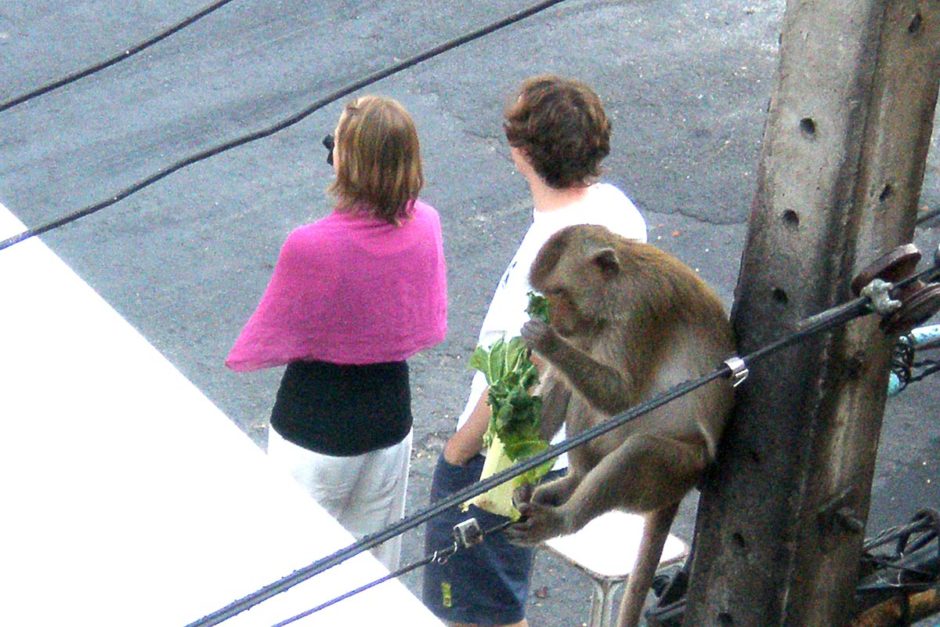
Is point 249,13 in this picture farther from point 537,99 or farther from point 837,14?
point 837,14

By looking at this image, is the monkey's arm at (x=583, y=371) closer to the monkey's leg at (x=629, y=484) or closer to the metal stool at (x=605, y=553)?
the monkey's leg at (x=629, y=484)

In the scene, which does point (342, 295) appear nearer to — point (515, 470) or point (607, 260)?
point (607, 260)

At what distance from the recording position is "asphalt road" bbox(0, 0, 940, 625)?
6793 mm

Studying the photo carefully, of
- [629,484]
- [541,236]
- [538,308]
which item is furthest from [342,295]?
[629,484]

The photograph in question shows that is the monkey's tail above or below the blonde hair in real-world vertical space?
below

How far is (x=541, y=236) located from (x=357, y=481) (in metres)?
1.11

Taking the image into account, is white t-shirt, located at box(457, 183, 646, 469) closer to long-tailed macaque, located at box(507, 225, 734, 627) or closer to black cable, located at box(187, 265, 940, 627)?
long-tailed macaque, located at box(507, 225, 734, 627)

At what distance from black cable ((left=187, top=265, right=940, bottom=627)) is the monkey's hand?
834 millimetres

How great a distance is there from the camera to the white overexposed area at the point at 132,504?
10.1 feet

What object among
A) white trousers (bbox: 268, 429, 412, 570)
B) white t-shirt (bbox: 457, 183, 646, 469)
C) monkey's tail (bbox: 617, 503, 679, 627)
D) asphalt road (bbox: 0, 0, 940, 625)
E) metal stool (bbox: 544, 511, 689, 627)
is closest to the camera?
monkey's tail (bbox: 617, 503, 679, 627)

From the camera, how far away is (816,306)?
2703 millimetres

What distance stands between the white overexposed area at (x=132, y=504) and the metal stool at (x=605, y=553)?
99 cm

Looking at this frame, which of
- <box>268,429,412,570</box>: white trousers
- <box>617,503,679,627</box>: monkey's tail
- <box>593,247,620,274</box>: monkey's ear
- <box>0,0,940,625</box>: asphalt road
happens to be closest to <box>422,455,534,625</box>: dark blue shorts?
<box>268,429,412,570</box>: white trousers

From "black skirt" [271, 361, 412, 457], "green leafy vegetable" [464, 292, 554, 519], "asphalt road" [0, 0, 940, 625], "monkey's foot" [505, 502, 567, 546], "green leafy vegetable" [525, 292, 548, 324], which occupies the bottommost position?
"monkey's foot" [505, 502, 567, 546]
